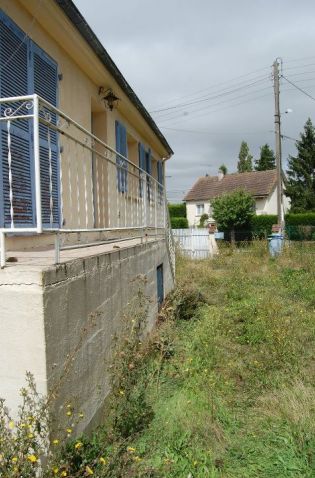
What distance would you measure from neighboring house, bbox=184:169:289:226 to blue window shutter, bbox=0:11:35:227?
3081cm

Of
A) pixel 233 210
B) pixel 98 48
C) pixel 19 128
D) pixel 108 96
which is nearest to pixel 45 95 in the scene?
pixel 19 128

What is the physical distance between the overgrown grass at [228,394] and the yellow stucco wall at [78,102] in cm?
173

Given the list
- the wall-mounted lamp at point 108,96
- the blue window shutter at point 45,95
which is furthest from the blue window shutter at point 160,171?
the blue window shutter at point 45,95

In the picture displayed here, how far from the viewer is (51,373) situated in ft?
7.57

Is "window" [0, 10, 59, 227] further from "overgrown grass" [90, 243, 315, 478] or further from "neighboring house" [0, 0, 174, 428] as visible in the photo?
"overgrown grass" [90, 243, 315, 478]

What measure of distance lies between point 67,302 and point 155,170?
1102cm

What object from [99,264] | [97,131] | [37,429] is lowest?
[37,429]

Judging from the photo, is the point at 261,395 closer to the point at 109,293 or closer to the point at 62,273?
Answer: the point at 109,293

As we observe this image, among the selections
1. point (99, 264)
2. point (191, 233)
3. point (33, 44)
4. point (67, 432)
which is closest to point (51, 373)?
point (67, 432)

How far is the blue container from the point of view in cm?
1533

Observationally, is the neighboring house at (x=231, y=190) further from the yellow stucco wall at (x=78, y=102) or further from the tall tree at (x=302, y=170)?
the yellow stucco wall at (x=78, y=102)

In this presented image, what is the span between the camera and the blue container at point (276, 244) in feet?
50.3

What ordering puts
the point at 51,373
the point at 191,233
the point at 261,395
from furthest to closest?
the point at 191,233 → the point at 261,395 → the point at 51,373

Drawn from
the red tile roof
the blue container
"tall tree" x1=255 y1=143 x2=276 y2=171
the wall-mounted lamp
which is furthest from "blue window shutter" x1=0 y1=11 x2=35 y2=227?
"tall tree" x1=255 y1=143 x2=276 y2=171
